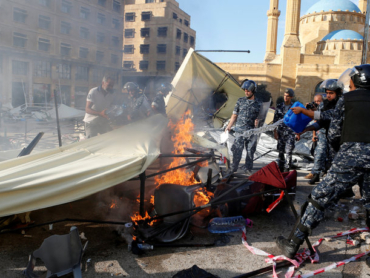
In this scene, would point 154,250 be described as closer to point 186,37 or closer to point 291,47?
point 291,47

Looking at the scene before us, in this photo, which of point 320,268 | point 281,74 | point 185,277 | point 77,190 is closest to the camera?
point 185,277

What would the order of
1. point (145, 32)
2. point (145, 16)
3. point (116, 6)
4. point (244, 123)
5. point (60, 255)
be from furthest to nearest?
point (145, 32)
point (145, 16)
point (116, 6)
point (244, 123)
point (60, 255)

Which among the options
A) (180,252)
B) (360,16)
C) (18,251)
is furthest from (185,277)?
(360,16)

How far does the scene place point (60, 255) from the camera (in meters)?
2.62

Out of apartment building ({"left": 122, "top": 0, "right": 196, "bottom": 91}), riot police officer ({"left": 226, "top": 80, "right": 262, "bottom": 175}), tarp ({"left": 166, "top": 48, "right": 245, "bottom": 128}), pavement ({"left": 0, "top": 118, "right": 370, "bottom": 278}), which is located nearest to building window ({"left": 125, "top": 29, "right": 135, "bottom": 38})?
apartment building ({"left": 122, "top": 0, "right": 196, "bottom": 91})

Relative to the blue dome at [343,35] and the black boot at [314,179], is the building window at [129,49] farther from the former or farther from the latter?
the black boot at [314,179]

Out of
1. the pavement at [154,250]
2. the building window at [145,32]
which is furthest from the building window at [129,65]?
the pavement at [154,250]

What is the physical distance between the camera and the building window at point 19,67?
3138 cm

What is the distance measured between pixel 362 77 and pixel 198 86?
22.0 ft

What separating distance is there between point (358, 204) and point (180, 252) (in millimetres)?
3492

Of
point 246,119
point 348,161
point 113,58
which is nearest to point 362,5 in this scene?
point 113,58

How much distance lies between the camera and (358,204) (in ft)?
16.1

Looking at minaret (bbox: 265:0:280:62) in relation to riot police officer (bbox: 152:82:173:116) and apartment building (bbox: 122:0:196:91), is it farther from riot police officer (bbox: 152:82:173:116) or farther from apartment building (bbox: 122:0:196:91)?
riot police officer (bbox: 152:82:173:116)

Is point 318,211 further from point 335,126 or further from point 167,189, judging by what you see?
point 167,189
